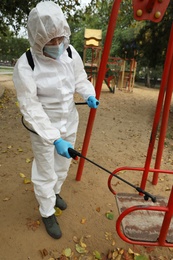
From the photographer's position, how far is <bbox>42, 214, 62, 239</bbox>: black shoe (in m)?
1.88

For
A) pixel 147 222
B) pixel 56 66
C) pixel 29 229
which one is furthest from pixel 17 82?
pixel 147 222

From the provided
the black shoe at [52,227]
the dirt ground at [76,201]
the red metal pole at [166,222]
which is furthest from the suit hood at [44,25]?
the dirt ground at [76,201]

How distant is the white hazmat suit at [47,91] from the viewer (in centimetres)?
144

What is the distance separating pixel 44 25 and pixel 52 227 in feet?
4.83

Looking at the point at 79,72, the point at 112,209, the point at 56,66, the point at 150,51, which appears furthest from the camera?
the point at 150,51

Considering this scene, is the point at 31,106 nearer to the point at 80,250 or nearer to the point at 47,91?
the point at 47,91

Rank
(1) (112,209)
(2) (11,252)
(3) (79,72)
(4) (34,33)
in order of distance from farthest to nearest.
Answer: (1) (112,209) → (3) (79,72) → (2) (11,252) → (4) (34,33)

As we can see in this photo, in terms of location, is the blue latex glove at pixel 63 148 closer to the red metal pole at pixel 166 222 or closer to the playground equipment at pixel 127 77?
the red metal pole at pixel 166 222

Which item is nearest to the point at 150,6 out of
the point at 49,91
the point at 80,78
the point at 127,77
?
the point at 80,78

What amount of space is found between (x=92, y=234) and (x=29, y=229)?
1.69 ft

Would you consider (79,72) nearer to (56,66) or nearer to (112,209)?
(56,66)

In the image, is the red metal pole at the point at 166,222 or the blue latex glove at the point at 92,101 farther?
the blue latex glove at the point at 92,101

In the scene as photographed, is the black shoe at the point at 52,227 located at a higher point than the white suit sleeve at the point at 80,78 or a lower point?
lower

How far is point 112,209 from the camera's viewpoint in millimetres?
2293
